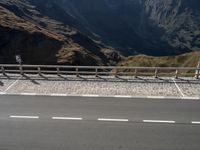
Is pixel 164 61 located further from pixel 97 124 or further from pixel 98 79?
pixel 97 124

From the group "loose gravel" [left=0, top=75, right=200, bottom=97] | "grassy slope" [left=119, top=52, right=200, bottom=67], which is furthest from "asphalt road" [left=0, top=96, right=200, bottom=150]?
"grassy slope" [left=119, top=52, right=200, bottom=67]

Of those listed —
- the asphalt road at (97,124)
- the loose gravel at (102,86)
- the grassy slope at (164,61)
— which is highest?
the loose gravel at (102,86)

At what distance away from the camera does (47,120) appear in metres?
15.0

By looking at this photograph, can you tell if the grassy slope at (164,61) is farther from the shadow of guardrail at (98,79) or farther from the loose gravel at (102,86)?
the loose gravel at (102,86)

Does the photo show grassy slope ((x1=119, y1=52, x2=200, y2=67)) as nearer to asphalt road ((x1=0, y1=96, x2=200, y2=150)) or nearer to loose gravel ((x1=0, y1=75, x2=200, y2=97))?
loose gravel ((x1=0, y1=75, x2=200, y2=97))

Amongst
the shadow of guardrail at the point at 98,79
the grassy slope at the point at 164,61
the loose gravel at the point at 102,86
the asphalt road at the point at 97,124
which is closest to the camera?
the asphalt road at the point at 97,124

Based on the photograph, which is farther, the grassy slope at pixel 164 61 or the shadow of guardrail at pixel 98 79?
the grassy slope at pixel 164 61

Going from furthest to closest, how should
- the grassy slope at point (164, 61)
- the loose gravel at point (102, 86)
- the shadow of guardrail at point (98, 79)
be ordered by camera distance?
the grassy slope at point (164, 61) → the shadow of guardrail at point (98, 79) → the loose gravel at point (102, 86)

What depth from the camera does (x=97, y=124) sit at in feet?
47.6

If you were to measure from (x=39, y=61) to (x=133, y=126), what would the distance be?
2601 inches

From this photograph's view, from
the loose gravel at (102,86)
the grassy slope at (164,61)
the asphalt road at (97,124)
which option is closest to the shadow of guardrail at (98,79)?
the loose gravel at (102,86)

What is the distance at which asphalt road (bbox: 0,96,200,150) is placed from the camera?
42.1 ft

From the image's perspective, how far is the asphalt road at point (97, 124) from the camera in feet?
42.1

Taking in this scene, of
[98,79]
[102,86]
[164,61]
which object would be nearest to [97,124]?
[102,86]
